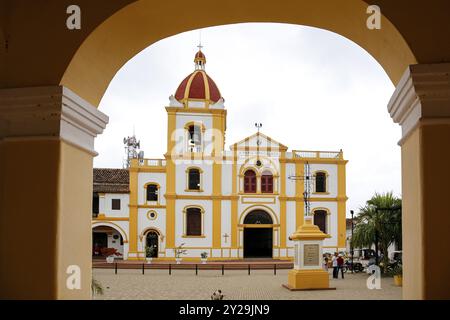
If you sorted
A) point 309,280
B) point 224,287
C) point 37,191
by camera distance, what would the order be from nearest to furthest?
1. point 37,191
2. point 309,280
3. point 224,287

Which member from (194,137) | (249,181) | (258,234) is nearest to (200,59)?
(194,137)

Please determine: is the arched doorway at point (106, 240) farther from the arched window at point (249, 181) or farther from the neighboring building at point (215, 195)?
the arched window at point (249, 181)

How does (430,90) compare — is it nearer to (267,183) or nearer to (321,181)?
(267,183)

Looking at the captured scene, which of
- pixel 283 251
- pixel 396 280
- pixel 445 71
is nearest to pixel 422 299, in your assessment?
pixel 445 71

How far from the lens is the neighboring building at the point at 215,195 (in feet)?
92.0

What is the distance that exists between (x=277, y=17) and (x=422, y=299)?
1.77 meters

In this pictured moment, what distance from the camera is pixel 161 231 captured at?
28.2 metres

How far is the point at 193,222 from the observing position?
28.3 metres

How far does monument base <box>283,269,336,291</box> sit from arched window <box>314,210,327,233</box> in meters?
14.4

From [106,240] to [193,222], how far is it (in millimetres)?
6094

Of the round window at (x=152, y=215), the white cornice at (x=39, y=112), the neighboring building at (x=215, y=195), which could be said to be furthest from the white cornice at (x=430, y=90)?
the round window at (x=152, y=215)

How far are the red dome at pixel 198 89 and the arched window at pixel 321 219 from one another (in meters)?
8.35

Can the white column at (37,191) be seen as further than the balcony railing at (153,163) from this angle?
No

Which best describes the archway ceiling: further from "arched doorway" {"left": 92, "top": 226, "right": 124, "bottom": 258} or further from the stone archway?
"arched doorway" {"left": 92, "top": 226, "right": 124, "bottom": 258}
